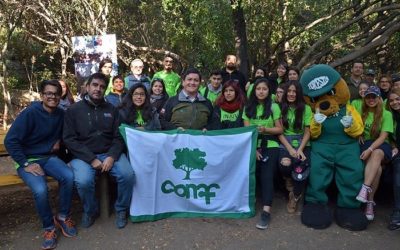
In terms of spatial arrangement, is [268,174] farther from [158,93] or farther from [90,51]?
[90,51]

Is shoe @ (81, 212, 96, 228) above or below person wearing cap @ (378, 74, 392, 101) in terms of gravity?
below

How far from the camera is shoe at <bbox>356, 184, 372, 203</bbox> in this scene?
4301mm

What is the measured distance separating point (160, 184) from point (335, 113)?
221cm

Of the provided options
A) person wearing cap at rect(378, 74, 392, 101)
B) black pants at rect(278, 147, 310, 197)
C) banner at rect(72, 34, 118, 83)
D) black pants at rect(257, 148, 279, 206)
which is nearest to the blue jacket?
black pants at rect(257, 148, 279, 206)

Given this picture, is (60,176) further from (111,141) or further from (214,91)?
(214,91)

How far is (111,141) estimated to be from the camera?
4520mm

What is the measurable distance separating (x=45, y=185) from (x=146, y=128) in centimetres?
135

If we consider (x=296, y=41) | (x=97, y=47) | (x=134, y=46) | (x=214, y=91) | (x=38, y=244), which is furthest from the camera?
(x=134, y=46)

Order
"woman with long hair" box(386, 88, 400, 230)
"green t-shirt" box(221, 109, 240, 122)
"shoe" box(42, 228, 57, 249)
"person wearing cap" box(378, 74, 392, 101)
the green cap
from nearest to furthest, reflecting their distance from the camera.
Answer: "shoe" box(42, 228, 57, 249)
"woman with long hair" box(386, 88, 400, 230)
the green cap
"green t-shirt" box(221, 109, 240, 122)
"person wearing cap" box(378, 74, 392, 101)

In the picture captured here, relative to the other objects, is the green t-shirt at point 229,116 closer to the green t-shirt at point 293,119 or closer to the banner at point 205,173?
the banner at point 205,173

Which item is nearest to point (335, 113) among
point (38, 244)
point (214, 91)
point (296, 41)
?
point (214, 91)

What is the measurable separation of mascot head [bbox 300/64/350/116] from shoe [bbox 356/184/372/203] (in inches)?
36.1

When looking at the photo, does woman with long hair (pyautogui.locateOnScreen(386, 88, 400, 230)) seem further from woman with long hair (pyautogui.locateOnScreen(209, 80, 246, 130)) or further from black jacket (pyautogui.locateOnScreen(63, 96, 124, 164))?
black jacket (pyautogui.locateOnScreen(63, 96, 124, 164))

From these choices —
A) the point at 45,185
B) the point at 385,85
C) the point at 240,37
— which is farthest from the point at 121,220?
the point at 240,37
